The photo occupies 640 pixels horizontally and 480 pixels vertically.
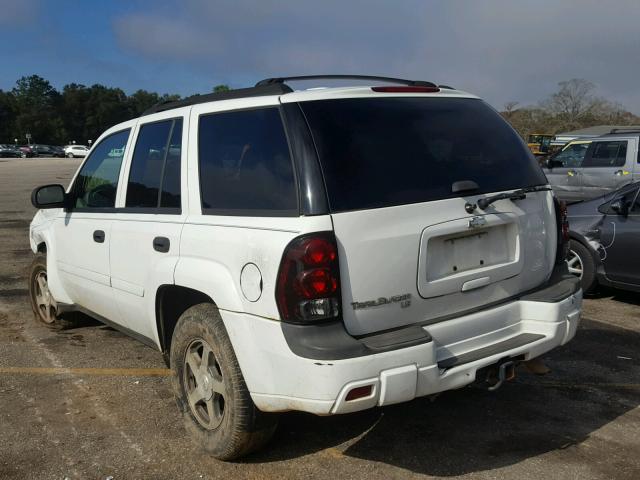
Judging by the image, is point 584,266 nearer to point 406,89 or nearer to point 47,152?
point 406,89

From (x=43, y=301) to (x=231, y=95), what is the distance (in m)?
3.41

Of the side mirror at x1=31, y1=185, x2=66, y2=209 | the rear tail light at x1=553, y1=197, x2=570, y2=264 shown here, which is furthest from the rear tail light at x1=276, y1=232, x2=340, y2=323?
the side mirror at x1=31, y1=185, x2=66, y2=209

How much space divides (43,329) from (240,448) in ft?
11.2

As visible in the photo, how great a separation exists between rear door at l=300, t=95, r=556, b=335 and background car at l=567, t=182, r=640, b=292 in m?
3.19

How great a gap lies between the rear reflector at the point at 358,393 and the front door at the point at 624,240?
178 inches

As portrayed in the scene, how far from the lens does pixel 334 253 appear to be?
266 centimetres

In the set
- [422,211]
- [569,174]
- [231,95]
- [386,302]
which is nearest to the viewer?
[386,302]

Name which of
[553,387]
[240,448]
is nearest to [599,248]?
[553,387]

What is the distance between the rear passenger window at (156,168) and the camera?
140 inches

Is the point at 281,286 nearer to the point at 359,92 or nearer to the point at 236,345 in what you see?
the point at 236,345

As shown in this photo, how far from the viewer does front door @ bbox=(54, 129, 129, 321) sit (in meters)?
4.20

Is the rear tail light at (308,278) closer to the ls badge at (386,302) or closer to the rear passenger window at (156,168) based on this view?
the ls badge at (386,302)

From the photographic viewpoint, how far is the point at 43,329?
18.9 feet

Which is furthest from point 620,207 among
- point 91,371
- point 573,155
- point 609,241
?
point 573,155
